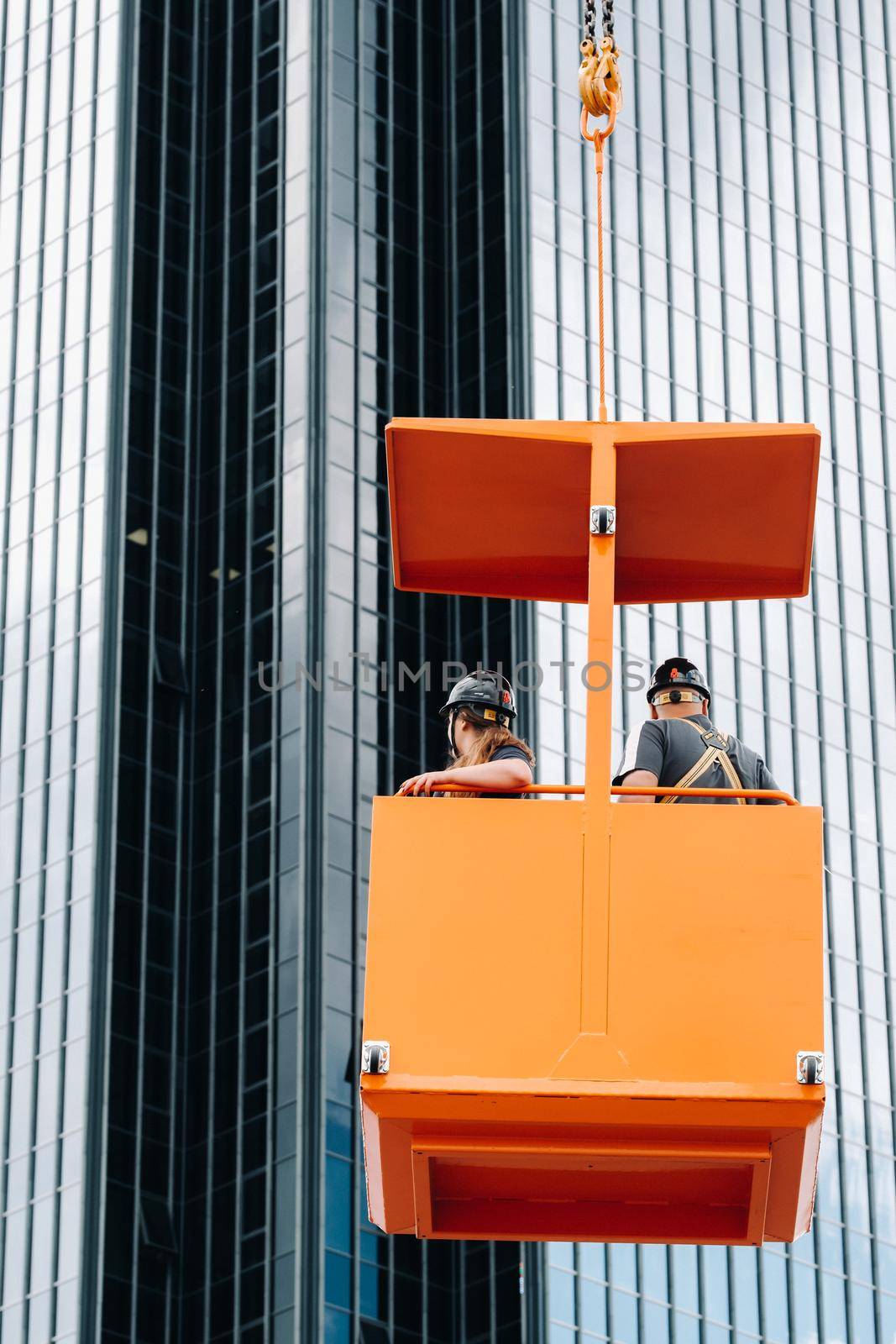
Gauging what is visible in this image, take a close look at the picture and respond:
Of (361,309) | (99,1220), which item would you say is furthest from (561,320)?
(99,1220)

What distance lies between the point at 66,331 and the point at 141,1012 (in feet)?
66.9

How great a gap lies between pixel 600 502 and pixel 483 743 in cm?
142

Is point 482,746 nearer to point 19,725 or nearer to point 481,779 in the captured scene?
point 481,779

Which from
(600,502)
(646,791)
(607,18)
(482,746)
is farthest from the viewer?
(607,18)

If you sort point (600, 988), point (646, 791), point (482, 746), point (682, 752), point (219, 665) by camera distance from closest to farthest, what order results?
point (600, 988), point (646, 791), point (482, 746), point (682, 752), point (219, 665)

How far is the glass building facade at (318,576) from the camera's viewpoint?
6431 centimetres

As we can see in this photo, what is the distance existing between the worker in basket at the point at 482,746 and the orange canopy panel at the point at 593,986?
18cm

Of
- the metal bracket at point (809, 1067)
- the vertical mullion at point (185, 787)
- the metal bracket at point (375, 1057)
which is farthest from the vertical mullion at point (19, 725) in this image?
the metal bracket at point (809, 1067)

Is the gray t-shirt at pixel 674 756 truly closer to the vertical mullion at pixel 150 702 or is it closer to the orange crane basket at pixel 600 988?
the orange crane basket at pixel 600 988

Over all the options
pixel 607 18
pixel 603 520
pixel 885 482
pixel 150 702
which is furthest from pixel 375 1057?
pixel 885 482

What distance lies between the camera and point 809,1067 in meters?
12.1

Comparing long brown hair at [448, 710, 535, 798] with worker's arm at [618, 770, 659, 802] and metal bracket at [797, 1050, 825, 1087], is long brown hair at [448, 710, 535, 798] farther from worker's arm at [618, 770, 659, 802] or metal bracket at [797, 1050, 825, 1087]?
metal bracket at [797, 1050, 825, 1087]

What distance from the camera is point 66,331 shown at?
75625mm

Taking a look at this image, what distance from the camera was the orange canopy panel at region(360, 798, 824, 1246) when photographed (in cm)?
1222
